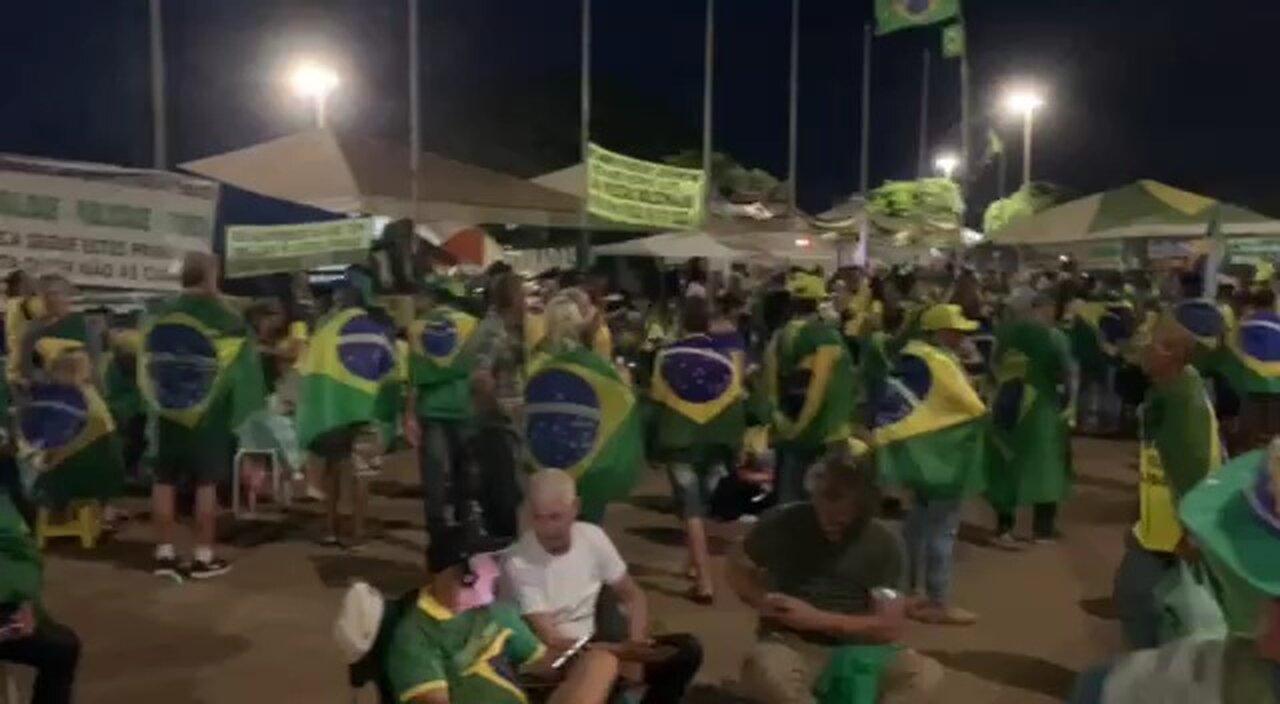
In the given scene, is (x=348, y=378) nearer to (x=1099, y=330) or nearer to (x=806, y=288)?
(x=806, y=288)

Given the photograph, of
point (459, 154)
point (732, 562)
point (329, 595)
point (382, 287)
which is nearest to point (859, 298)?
point (382, 287)

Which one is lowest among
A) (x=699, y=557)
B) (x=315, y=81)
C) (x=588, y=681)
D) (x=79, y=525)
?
(x=79, y=525)

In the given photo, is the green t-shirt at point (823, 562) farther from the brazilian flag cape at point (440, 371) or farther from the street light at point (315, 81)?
the street light at point (315, 81)

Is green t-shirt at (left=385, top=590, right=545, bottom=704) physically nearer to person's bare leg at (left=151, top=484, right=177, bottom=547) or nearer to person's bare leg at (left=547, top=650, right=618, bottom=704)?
person's bare leg at (left=547, top=650, right=618, bottom=704)

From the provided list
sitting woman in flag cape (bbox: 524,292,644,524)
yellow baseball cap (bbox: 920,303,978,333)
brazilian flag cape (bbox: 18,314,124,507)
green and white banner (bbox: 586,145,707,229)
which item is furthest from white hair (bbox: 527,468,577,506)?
green and white banner (bbox: 586,145,707,229)

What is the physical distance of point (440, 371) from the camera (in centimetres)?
929

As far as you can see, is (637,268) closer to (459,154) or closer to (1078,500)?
(459,154)

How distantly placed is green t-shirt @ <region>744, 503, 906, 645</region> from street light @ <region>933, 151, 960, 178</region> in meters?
60.9

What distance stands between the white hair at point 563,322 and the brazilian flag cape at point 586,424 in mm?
1344

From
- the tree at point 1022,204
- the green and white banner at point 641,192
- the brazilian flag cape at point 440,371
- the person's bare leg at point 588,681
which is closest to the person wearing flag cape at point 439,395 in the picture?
the brazilian flag cape at point 440,371

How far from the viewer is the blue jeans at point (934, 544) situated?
7898 mm

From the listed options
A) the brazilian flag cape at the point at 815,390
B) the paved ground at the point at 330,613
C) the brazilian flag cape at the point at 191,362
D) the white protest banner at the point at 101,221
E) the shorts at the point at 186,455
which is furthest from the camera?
the brazilian flag cape at the point at 815,390

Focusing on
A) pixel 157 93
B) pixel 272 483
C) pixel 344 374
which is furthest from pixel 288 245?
pixel 344 374

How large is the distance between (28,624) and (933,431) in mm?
4411
